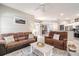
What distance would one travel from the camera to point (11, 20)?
238 cm

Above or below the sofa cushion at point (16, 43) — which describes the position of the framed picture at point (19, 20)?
above

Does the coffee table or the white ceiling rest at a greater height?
the white ceiling

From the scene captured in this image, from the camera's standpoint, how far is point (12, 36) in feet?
8.50

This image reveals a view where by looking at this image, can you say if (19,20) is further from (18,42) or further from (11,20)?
(18,42)

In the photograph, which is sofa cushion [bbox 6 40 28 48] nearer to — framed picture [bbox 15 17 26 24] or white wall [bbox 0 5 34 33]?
white wall [bbox 0 5 34 33]

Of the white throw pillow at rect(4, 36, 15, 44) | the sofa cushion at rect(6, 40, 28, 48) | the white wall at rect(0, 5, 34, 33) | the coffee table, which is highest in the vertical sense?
the white wall at rect(0, 5, 34, 33)

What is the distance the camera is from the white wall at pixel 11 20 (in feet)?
7.61

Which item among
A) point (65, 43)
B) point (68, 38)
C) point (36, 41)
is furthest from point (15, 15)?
point (68, 38)

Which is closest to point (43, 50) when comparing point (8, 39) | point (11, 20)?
point (8, 39)

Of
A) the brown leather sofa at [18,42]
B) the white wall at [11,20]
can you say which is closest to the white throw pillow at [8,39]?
the brown leather sofa at [18,42]

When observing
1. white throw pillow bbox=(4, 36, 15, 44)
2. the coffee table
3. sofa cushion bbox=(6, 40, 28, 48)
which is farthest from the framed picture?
the coffee table

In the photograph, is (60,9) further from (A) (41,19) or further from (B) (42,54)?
(B) (42,54)

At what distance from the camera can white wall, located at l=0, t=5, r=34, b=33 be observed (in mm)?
2318

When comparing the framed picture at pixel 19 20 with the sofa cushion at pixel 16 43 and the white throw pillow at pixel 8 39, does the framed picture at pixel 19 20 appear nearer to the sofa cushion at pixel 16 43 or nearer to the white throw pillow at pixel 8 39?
the white throw pillow at pixel 8 39
